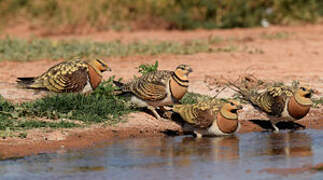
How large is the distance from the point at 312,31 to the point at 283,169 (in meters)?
10.8

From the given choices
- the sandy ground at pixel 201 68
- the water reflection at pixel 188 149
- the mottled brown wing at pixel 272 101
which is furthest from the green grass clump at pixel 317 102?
the water reflection at pixel 188 149

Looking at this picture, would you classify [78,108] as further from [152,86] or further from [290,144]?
[290,144]

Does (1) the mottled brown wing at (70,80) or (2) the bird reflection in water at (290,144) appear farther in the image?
(1) the mottled brown wing at (70,80)

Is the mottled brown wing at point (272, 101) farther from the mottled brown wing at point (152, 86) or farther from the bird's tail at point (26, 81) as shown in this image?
the bird's tail at point (26, 81)

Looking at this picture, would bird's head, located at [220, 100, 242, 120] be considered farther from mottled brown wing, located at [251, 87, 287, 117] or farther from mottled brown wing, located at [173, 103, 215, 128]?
mottled brown wing, located at [251, 87, 287, 117]

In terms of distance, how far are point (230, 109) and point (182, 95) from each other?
0.77 meters

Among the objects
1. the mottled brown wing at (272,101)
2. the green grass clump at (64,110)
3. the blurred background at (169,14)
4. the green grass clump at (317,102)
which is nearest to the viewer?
the green grass clump at (64,110)

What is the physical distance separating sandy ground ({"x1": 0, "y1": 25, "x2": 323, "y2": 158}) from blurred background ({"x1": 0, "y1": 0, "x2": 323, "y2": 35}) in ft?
1.75

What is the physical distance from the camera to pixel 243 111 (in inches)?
401

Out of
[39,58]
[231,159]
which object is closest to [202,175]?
[231,159]

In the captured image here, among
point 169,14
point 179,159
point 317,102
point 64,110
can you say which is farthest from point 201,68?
point 169,14

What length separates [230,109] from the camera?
28.3ft

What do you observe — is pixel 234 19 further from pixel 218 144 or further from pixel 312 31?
pixel 218 144

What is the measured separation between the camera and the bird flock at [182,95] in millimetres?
8680
